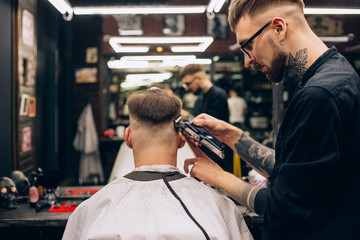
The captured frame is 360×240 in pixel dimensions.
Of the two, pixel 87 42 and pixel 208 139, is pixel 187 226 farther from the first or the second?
pixel 87 42

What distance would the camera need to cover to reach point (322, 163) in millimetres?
956

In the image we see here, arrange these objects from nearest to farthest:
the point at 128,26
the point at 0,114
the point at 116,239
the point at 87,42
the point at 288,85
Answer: the point at 116,239 → the point at 0,114 → the point at 288,85 → the point at 87,42 → the point at 128,26

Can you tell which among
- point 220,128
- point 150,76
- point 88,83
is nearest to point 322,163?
point 220,128

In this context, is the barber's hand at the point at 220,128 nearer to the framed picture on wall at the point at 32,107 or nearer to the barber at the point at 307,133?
the barber at the point at 307,133

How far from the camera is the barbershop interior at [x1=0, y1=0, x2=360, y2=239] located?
88.4 inches

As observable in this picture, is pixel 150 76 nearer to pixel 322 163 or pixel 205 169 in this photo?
pixel 205 169

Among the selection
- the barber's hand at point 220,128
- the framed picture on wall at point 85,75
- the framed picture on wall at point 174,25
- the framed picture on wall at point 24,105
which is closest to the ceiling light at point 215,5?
the barber's hand at point 220,128

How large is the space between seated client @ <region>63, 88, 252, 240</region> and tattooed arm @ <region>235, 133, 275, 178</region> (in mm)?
242

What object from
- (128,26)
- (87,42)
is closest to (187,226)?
(87,42)

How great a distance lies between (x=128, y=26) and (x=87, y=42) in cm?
163

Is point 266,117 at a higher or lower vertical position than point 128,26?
lower

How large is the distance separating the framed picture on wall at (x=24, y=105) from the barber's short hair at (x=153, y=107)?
88.2 inches

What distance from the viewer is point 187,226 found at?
1.19 m

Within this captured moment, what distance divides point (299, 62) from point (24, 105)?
297cm
